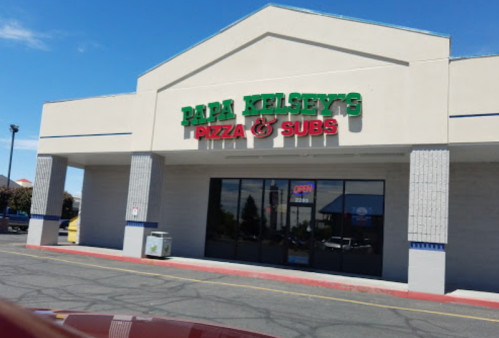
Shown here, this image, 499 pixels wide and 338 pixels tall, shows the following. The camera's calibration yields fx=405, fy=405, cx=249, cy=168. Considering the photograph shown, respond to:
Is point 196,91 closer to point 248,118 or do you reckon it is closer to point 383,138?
point 248,118

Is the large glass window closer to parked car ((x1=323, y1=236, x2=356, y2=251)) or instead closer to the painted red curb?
parked car ((x1=323, y1=236, x2=356, y2=251))

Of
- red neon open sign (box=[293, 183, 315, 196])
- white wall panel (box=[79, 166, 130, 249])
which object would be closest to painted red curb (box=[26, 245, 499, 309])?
white wall panel (box=[79, 166, 130, 249])

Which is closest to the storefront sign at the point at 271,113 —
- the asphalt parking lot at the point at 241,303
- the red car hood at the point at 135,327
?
the asphalt parking lot at the point at 241,303

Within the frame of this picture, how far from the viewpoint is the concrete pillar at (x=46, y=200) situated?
18.9m

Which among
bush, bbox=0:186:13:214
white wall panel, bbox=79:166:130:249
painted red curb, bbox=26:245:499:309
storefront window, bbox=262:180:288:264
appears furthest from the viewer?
bush, bbox=0:186:13:214

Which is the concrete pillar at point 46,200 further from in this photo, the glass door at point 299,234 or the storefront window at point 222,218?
the glass door at point 299,234

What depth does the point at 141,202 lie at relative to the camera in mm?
16453

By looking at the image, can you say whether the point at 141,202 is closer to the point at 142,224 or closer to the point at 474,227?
the point at 142,224

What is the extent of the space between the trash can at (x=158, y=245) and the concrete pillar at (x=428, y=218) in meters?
9.06

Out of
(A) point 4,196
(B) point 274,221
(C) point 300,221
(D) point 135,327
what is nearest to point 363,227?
(C) point 300,221

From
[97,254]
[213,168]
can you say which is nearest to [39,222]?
[97,254]

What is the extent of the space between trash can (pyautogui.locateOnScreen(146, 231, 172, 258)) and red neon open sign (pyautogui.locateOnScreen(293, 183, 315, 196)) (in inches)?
222

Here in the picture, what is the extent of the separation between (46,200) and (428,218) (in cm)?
1633

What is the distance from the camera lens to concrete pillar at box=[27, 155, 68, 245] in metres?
18.9
